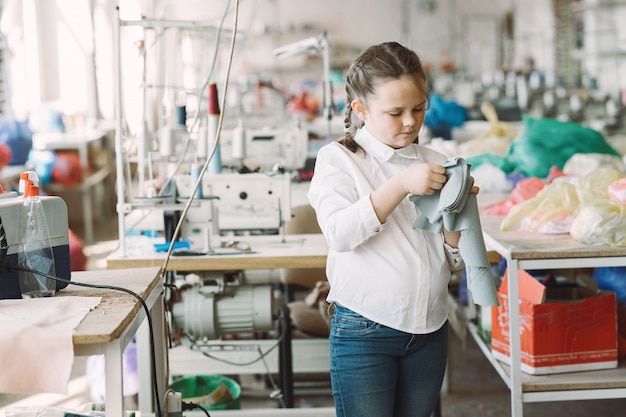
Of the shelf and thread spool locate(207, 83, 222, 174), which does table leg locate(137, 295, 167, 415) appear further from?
the shelf

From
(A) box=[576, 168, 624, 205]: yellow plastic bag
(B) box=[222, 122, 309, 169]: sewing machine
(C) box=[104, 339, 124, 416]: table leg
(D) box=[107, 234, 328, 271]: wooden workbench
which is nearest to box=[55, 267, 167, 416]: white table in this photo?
(C) box=[104, 339, 124, 416]: table leg

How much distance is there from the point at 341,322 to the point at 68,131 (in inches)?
257

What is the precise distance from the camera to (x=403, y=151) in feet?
5.37

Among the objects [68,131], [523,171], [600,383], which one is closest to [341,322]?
[600,383]

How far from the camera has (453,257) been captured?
1.65 meters

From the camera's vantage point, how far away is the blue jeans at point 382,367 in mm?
1590

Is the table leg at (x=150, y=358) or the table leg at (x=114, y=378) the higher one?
the table leg at (x=114, y=378)

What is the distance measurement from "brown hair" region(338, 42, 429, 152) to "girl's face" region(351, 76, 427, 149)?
0.5 inches

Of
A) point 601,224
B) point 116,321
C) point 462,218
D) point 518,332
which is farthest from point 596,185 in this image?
point 116,321

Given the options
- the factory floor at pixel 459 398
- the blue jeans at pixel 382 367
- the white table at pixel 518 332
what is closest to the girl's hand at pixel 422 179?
the blue jeans at pixel 382 367

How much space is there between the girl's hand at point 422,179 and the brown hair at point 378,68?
0.16 m

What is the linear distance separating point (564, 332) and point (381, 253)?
0.88 m

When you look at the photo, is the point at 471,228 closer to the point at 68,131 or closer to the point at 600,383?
the point at 600,383

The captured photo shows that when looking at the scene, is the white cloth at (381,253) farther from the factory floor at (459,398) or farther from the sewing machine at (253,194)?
the factory floor at (459,398)
